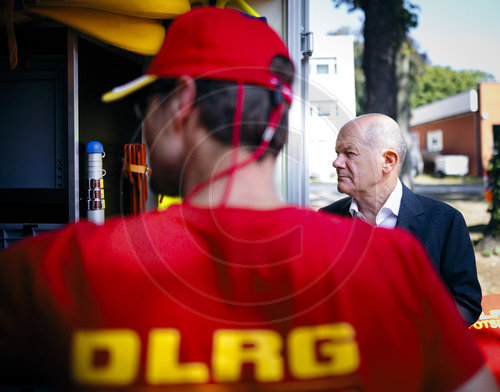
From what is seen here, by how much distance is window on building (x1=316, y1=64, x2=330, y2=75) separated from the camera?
10.2 feet

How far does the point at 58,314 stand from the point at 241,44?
1.96 feet

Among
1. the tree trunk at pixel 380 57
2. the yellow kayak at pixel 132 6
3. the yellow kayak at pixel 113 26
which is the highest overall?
the tree trunk at pixel 380 57

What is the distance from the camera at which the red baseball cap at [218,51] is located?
0.90 metres

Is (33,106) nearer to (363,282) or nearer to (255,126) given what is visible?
(255,126)

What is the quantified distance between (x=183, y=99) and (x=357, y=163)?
1.71 metres

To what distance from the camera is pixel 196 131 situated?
0.93 m

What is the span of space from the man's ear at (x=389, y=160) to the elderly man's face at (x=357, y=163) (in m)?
0.02

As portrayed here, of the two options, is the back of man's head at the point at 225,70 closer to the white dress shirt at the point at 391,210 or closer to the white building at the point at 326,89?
the white building at the point at 326,89

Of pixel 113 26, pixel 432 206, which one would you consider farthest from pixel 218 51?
pixel 113 26

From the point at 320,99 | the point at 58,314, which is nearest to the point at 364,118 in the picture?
the point at 320,99

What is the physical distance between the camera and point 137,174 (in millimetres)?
2994

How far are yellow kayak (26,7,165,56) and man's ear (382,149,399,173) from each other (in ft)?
4.68

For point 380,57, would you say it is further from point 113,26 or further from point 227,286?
point 227,286

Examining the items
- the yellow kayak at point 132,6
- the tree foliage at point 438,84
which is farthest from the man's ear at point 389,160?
the tree foliage at point 438,84
